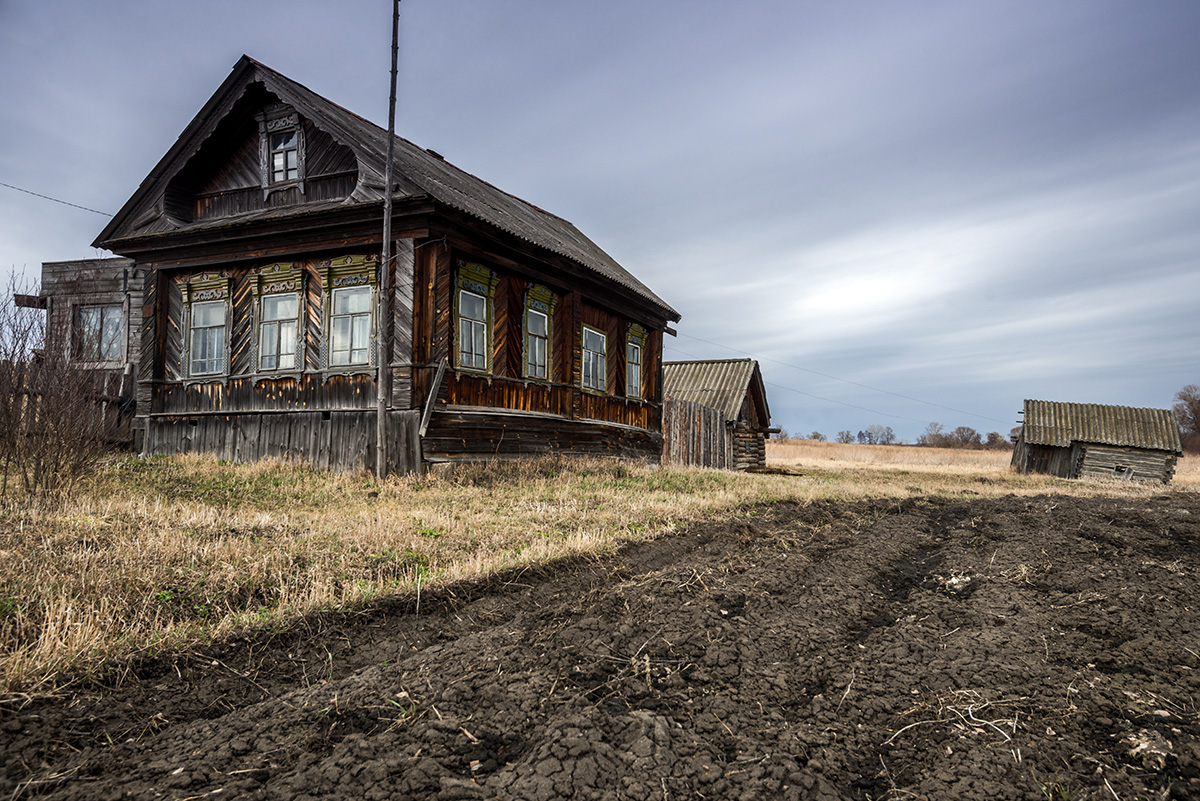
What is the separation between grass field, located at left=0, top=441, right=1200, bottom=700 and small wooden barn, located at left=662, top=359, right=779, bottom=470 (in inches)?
377

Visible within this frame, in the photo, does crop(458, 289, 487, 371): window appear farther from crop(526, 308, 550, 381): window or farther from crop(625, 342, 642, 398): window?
crop(625, 342, 642, 398): window

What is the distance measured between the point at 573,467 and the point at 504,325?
9.78 ft

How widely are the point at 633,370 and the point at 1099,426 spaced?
2404 centimetres

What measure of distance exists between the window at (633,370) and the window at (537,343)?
11.8ft

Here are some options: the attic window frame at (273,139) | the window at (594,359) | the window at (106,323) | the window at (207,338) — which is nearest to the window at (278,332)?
the window at (207,338)

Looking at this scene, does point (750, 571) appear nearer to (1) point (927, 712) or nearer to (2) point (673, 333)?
(1) point (927, 712)

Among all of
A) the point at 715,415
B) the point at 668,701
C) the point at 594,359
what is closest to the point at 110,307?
the point at 594,359

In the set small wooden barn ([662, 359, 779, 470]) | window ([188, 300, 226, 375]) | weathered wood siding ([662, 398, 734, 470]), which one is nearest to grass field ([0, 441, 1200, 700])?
window ([188, 300, 226, 375])

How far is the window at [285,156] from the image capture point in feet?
41.8

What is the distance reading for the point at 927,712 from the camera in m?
3.15

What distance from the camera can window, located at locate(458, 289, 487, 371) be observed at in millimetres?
12234

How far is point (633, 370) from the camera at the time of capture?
18.0m

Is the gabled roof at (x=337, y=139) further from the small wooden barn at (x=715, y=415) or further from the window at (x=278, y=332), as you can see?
the small wooden barn at (x=715, y=415)

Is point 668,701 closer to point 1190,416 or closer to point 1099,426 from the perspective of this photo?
point 1099,426
